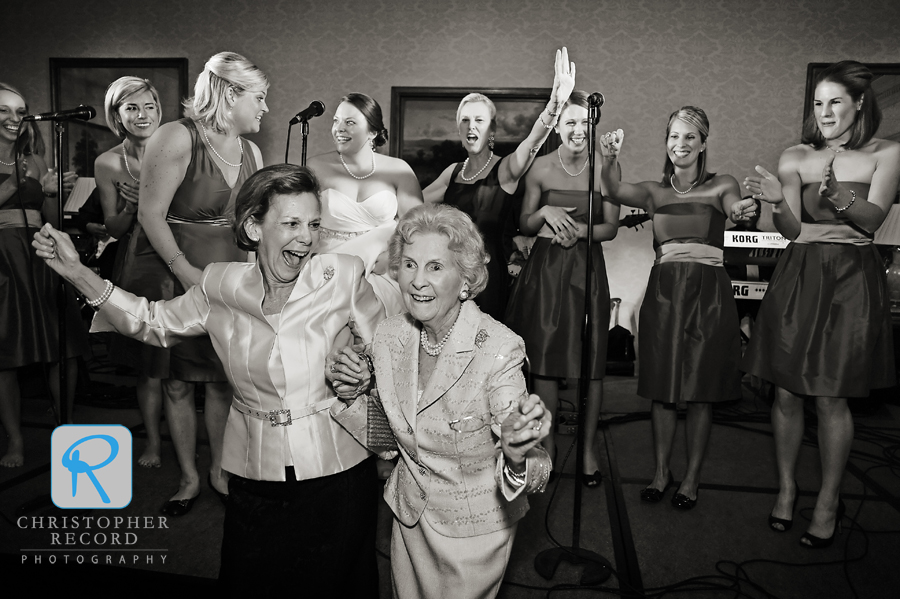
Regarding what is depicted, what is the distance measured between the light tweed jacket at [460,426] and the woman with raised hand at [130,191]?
5.07 feet

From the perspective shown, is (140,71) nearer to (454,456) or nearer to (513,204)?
(513,204)

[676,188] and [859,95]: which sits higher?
[859,95]

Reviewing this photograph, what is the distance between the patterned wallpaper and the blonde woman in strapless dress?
9.71 feet

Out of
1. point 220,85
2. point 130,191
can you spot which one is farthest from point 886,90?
point 130,191

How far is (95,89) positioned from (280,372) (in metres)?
5.69

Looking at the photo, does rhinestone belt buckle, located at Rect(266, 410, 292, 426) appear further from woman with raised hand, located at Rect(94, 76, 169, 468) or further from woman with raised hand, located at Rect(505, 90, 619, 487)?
woman with raised hand, located at Rect(505, 90, 619, 487)

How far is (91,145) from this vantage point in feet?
19.2

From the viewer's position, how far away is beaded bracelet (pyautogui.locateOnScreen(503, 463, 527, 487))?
123cm

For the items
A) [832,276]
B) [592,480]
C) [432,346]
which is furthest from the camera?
[592,480]

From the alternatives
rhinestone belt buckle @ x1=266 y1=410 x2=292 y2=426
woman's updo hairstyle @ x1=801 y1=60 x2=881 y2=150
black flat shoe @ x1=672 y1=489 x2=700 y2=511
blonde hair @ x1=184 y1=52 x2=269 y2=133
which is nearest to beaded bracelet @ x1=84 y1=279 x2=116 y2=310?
rhinestone belt buckle @ x1=266 y1=410 x2=292 y2=426

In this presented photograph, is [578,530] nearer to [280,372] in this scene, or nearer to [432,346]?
[432,346]

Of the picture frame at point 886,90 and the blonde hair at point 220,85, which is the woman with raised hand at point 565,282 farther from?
the picture frame at point 886,90

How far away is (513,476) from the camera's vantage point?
1.24 meters


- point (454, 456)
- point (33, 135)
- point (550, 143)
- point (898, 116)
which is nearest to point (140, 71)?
point (33, 135)
